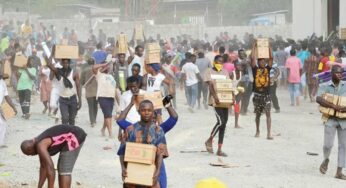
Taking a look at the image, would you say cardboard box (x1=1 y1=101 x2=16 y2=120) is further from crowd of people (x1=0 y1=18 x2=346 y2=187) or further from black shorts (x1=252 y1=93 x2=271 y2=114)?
black shorts (x1=252 y1=93 x2=271 y2=114)

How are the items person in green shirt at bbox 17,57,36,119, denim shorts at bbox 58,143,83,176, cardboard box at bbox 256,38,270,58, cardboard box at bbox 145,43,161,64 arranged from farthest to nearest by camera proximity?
1. person in green shirt at bbox 17,57,36,119
2. cardboard box at bbox 256,38,270,58
3. cardboard box at bbox 145,43,161,64
4. denim shorts at bbox 58,143,83,176

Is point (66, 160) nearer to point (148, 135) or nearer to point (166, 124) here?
point (166, 124)

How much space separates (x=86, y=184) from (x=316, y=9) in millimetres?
20038

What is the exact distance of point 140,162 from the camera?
6555 millimetres

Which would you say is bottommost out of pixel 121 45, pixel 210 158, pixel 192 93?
pixel 210 158

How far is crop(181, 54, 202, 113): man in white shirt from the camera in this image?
18.2 m

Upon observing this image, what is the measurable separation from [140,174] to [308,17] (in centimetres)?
2259

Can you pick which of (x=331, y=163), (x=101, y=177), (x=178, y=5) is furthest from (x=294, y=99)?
(x=178, y=5)

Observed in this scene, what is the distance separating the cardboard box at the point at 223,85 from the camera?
11.7m

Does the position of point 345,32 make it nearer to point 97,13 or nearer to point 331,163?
point 331,163

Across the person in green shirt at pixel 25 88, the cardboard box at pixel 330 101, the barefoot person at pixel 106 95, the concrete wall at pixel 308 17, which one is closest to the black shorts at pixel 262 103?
the barefoot person at pixel 106 95

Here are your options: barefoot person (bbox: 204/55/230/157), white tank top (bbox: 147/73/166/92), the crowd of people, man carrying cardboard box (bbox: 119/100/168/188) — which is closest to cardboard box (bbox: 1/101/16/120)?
the crowd of people

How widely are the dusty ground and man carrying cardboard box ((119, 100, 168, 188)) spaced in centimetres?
271

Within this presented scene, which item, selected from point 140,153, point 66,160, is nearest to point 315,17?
point 66,160
